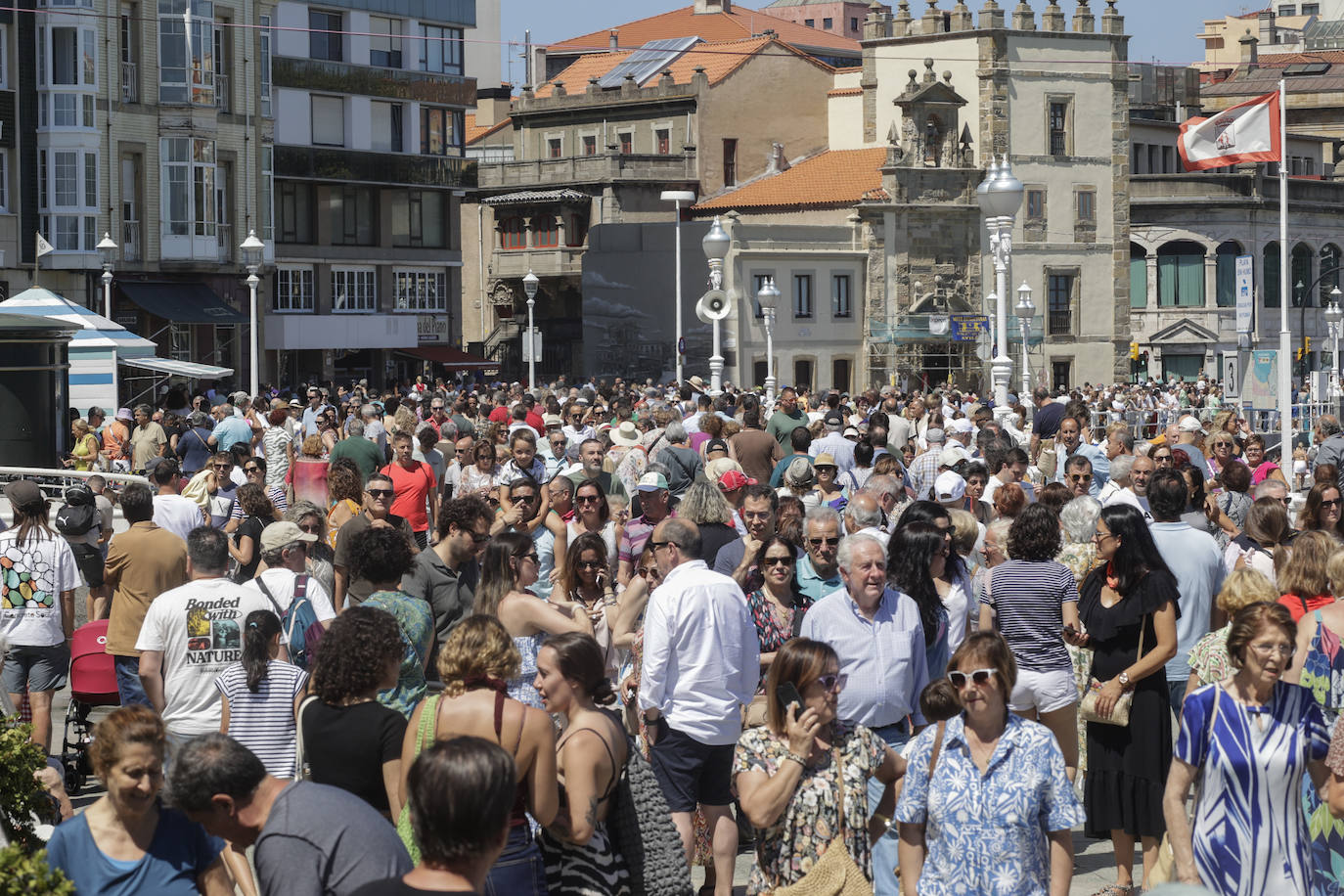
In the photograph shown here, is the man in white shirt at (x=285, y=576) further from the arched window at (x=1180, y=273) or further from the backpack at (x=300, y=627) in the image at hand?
the arched window at (x=1180, y=273)

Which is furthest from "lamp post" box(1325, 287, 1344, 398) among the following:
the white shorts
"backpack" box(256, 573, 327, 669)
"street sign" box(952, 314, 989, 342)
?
"backpack" box(256, 573, 327, 669)

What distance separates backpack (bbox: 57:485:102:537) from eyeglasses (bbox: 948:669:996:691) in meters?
6.35

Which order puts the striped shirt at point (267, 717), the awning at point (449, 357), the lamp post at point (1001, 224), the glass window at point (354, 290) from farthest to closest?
the awning at point (449, 357)
the glass window at point (354, 290)
the lamp post at point (1001, 224)
the striped shirt at point (267, 717)

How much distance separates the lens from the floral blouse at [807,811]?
238 inches

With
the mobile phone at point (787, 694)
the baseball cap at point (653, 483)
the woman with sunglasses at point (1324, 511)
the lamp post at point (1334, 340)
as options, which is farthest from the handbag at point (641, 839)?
the lamp post at point (1334, 340)

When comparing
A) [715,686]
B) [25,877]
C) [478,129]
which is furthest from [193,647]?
[478,129]

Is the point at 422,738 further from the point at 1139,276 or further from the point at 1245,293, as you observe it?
the point at 1139,276

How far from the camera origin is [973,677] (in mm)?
5801

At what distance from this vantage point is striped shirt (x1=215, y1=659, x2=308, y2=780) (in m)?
7.02

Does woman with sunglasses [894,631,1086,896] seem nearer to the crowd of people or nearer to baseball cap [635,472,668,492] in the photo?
the crowd of people

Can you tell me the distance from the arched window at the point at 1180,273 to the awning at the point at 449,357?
85.3 feet

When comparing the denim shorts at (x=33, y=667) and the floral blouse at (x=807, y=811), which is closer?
Result: the floral blouse at (x=807, y=811)

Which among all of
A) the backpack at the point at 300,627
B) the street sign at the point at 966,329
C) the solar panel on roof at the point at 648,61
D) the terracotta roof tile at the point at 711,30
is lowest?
the backpack at the point at 300,627

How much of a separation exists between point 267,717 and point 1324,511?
19.2 ft
